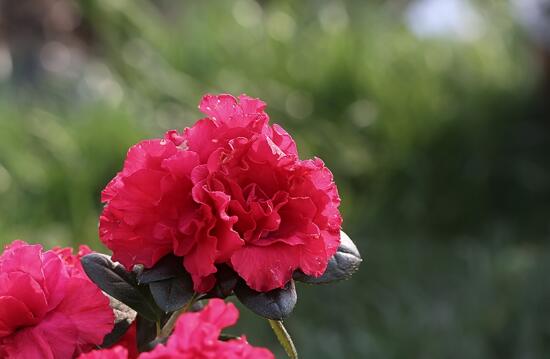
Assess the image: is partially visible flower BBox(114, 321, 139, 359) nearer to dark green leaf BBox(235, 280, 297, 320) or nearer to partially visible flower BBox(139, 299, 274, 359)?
dark green leaf BBox(235, 280, 297, 320)

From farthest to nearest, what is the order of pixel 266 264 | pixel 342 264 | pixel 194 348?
pixel 342 264
pixel 266 264
pixel 194 348

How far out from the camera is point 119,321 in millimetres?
1242

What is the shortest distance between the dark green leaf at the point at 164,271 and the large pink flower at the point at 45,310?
5 cm

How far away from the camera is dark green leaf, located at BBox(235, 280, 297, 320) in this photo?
3.77 ft

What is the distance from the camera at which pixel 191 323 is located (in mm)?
970

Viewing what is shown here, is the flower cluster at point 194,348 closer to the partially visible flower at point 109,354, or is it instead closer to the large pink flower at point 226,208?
the partially visible flower at point 109,354

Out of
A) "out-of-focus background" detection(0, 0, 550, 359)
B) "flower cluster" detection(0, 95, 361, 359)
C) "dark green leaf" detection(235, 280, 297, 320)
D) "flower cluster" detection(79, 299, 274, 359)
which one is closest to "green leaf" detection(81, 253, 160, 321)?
"flower cluster" detection(0, 95, 361, 359)

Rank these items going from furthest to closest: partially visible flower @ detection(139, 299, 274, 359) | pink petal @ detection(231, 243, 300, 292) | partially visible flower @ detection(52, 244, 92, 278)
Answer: partially visible flower @ detection(52, 244, 92, 278) < pink petal @ detection(231, 243, 300, 292) < partially visible flower @ detection(139, 299, 274, 359)

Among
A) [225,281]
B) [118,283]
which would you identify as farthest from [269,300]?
[118,283]

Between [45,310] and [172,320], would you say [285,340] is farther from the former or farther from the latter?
[45,310]

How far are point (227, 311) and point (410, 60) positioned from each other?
4.83 m

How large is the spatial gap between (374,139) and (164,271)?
4.14 meters

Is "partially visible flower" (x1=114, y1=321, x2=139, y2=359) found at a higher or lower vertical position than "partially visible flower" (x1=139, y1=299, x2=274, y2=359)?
lower

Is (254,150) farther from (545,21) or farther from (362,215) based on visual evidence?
(545,21)
